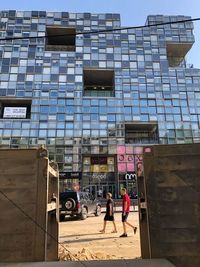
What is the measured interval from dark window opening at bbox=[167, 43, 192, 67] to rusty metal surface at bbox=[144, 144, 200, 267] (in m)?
58.3

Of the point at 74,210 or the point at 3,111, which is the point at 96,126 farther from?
the point at 74,210

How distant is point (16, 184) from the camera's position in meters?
4.88

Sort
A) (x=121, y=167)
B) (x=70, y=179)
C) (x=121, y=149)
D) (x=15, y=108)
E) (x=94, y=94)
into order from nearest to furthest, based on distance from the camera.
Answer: (x=70, y=179) < (x=121, y=167) < (x=121, y=149) < (x=15, y=108) < (x=94, y=94)

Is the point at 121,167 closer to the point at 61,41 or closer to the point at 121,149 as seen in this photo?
the point at 121,149

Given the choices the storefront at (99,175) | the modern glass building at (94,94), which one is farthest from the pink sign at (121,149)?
the storefront at (99,175)

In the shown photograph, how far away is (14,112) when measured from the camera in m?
50.2

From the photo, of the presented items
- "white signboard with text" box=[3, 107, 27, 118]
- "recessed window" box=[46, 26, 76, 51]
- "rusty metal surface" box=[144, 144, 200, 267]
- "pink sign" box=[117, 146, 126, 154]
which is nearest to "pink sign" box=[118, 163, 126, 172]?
"pink sign" box=[117, 146, 126, 154]

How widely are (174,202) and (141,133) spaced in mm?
48097

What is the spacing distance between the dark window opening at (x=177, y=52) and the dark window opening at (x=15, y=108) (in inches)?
1234

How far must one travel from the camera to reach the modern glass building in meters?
47.6

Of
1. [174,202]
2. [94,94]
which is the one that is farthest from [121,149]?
[174,202]

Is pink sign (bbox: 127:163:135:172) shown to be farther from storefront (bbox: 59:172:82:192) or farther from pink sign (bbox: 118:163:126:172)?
storefront (bbox: 59:172:82:192)

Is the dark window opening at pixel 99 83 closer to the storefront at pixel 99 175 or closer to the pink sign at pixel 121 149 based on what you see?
the pink sign at pixel 121 149

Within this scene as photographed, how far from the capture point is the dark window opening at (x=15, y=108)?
50.0 m
